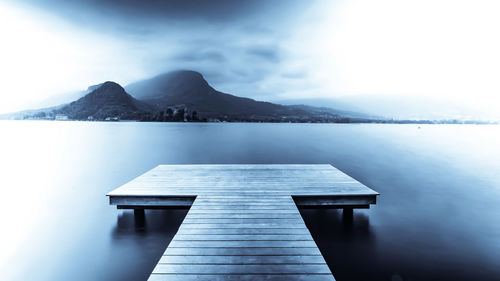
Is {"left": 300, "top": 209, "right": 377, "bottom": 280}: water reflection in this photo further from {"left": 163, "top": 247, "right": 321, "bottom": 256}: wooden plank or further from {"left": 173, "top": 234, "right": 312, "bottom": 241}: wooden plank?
{"left": 163, "top": 247, "right": 321, "bottom": 256}: wooden plank

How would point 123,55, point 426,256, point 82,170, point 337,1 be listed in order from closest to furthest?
point 426,256
point 82,170
point 337,1
point 123,55

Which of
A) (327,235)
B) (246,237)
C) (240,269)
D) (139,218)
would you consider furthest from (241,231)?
(139,218)

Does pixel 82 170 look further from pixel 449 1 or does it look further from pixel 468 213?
pixel 449 1

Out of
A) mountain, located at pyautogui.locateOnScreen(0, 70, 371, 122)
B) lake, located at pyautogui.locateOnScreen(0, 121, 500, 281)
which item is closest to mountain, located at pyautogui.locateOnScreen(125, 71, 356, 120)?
mountain, located at pyautogui.locateOnScreen(0, 70, 371, 122)

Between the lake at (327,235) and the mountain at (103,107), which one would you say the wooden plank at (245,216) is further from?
the mountain at (103,107)

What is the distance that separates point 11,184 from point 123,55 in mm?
139461

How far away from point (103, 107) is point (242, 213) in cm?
13705

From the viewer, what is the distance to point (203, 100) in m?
160

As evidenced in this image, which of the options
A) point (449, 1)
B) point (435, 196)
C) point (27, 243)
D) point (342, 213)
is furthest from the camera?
point (449, 1)

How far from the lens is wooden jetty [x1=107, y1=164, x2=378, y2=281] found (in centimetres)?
265

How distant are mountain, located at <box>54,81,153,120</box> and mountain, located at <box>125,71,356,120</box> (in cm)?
2568

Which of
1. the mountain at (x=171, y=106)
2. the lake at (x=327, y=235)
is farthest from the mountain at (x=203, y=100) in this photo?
the lake at (x=327, y=235)

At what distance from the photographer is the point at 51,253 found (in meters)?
5.60

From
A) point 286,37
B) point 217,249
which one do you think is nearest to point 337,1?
point 286,37
